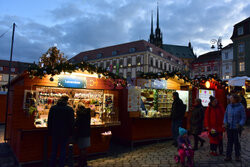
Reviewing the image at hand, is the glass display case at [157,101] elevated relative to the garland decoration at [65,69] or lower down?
lower down

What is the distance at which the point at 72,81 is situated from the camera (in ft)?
21.5

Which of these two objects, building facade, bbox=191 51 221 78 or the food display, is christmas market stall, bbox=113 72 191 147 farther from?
building facade, bbox=191 51 221 78

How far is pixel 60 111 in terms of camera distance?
4.73 meters

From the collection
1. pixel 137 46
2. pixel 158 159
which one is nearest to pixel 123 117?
pixel 158 159

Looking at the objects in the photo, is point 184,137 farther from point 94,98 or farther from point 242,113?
point 94,98

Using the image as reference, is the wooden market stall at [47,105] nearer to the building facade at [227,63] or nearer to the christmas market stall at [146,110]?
the christmas market stall at [146,110]

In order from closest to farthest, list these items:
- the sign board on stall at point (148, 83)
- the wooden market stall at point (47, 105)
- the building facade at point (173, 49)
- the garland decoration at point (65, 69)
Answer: the wooden market stall at point (47, 105) < the garland decoration at point (65, 69) < the sign board on stall at point (148, 83) < the building facade at point (173, 49)

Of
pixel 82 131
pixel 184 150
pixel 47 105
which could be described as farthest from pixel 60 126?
pixel 184 150

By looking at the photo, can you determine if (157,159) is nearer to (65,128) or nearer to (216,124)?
(216,124)

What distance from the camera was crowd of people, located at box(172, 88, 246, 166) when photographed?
4888 millimetres

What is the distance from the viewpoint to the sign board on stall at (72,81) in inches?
252

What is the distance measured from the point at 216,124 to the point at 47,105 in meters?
5.20

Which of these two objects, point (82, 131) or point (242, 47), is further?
point (242, 47)

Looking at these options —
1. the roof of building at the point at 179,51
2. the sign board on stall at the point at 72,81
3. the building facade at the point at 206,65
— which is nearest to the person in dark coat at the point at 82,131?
the sign board on stall at the point at 72,81
